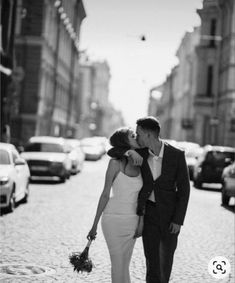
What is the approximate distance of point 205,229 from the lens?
1259 cm

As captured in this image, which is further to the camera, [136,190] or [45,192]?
[45,192]

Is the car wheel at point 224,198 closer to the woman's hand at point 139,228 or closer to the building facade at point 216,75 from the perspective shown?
the woman's hand at point 139,228

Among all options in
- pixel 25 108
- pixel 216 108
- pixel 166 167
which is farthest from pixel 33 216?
pixel 216 108

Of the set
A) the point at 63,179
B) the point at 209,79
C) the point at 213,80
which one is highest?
the point at 209,79

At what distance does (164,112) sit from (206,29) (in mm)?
59410

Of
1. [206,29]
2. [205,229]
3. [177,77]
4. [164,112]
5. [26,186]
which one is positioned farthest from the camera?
[164,112]

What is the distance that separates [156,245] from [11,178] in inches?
330

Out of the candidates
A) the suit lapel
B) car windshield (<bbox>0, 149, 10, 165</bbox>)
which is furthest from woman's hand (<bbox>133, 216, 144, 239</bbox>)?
car windshield (<bbox>0, 149, 10, 165</bbox>)

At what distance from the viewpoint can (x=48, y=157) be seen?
23.8 meters

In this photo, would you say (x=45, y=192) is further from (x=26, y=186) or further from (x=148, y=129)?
(x=148, y=129)

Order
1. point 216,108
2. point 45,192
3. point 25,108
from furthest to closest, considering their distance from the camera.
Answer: point 216,108 < point 25,108 < point 45,192

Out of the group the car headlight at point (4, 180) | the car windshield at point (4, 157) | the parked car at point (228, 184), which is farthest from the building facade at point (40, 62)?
the car headlight at point (4, 180)

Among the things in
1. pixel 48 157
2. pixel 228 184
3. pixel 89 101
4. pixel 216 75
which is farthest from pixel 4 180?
pixel 89 101

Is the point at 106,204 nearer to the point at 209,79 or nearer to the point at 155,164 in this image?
the point at 155,164
